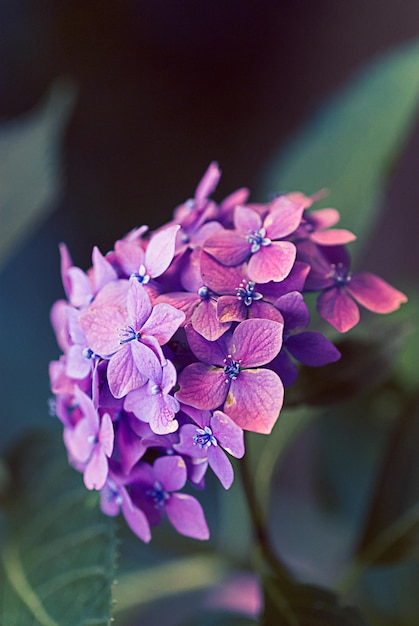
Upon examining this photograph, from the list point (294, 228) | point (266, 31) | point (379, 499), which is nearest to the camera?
point (294, 228)

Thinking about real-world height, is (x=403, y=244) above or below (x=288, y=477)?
above

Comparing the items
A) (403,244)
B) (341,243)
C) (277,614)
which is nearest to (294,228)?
(341,243)

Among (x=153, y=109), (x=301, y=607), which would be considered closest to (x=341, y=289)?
(x=301, y=607)

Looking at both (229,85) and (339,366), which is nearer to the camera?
(339,366)

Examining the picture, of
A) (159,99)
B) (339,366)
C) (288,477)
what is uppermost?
(159,99)

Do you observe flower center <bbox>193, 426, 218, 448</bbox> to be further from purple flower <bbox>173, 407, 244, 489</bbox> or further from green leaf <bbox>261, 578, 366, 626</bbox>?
green leaf <bbox>261, 578, 366, 626</bbox>

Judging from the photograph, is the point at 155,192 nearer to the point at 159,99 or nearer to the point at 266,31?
the point at 159,99

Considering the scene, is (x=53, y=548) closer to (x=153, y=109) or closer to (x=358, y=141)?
(x=358, y=141)
